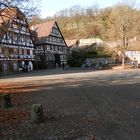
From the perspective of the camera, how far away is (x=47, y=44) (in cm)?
8750

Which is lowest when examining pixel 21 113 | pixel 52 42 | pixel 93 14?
pixel 21 113

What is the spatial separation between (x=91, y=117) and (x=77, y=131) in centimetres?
240

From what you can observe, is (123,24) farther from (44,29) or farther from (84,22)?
(84,22)

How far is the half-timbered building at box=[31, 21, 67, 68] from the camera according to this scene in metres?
86.2

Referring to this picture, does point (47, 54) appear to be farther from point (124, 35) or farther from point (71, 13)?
point (71, 13)

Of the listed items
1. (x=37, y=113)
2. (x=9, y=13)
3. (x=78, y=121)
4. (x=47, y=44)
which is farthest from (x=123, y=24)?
(x=37, y=113)

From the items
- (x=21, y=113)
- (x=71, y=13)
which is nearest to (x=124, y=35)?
(x=21, y=113)

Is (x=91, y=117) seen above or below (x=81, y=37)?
below

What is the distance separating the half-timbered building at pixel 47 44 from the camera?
86188mm

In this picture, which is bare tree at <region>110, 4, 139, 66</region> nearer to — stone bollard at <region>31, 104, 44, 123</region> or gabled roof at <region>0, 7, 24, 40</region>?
gabled roof at <region>0, 7, 24, 40</region>

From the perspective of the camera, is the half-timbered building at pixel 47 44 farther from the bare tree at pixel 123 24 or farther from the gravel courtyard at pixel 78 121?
the gravel courtyard at pixel 78 121

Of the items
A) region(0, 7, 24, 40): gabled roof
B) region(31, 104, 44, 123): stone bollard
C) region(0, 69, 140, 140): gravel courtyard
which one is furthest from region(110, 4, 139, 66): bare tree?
region(31, 104, 44, 123): stone bollard

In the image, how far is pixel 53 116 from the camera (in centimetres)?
1495

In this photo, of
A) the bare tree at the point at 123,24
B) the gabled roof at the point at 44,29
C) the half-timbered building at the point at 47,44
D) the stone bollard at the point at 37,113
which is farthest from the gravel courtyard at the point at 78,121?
the gabled roof at the point at 44,29
